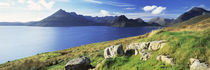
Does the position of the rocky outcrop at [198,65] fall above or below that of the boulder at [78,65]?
above

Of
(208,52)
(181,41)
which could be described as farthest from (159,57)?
(208,52)

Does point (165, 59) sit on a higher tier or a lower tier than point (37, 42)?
higher

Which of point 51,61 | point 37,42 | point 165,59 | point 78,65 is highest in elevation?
point 165,59

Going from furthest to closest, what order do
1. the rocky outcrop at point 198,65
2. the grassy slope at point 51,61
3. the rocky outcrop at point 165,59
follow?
the grassy slope at point 51,61 < the rocky outcrop at point 165,59 < the rocky outcrop at point 198,65

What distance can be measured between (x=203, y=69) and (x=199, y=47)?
180 cm

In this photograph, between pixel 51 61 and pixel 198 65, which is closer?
pixel 198 65

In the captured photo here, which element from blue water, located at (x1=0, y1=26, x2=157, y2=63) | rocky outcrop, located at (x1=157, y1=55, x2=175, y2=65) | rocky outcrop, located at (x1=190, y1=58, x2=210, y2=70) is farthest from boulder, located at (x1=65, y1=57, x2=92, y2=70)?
blue water, located at (x1=0, y1=26, x2=157, y2=63)

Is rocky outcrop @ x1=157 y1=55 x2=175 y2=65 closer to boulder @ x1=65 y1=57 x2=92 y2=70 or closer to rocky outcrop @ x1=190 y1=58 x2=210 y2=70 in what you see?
rocky outcrop @ x1=190 y1=58 x2=210 y2=70

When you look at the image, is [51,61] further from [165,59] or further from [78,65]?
[165,59]

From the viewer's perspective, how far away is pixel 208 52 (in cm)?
581

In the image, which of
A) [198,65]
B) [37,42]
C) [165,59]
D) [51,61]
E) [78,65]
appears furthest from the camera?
[37,42]

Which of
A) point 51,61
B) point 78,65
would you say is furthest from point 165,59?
point 51,61

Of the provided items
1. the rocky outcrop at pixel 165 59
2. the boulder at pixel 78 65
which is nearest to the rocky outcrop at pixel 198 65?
the rocky outcrop at pixel 165 59

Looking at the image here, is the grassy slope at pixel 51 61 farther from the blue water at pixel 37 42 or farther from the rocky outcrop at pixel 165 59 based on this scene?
the blue water at pixel 37 42
